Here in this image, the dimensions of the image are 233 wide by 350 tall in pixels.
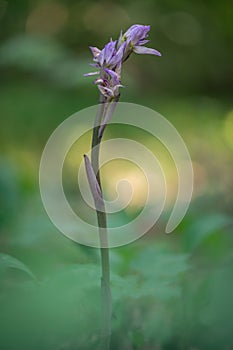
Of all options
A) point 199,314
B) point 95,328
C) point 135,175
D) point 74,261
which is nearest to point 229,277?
point 199,314

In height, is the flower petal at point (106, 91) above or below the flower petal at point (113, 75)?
below

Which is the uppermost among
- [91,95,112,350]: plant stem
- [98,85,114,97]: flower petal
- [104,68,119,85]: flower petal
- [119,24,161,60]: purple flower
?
[119,24,161,60]: purple flower

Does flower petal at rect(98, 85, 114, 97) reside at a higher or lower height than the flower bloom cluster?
lower

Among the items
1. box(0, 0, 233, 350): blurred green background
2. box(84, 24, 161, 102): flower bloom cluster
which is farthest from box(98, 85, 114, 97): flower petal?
box(0, 0, 233, 350): blurred green background

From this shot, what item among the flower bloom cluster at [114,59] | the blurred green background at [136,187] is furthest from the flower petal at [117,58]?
the blurred green background at [136,187]

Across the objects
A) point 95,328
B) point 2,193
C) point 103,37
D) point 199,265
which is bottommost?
point 95,328

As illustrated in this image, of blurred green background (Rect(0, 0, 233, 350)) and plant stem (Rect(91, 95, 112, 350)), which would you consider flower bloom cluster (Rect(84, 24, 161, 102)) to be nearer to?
plant stem (Rect(91, 95, 112, 350))

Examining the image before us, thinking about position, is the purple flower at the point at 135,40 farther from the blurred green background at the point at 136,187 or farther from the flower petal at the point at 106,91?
the blurred green background at the point at 136,187

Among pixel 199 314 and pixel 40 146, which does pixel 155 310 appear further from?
pixel 40 146

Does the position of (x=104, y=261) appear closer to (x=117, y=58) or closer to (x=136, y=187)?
(x=117, y=58)
